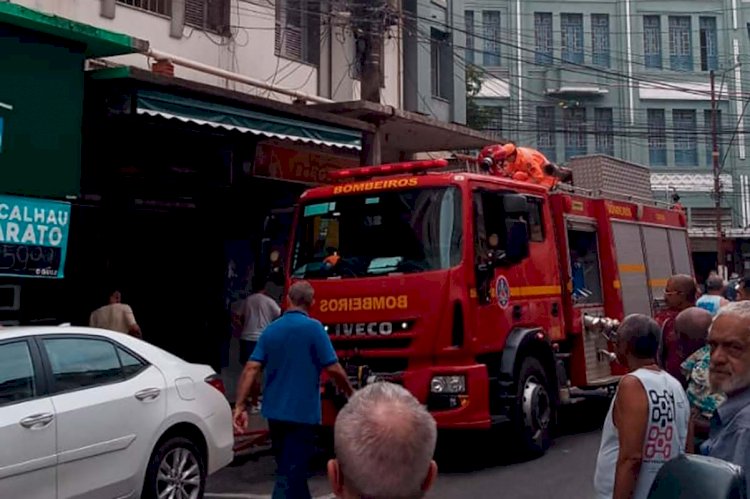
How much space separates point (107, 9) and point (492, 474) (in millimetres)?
7606

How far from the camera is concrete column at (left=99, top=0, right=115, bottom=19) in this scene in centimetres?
1237

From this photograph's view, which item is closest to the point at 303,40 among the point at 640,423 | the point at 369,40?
the point at 369,40

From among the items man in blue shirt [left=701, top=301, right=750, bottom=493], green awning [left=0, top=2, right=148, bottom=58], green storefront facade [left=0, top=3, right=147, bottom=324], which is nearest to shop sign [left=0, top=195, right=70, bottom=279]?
green storefront facade [left=0, top=3, right=147, bottom=324]

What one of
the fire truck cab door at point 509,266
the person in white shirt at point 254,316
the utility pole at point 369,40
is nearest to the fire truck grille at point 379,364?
the fire truck cab door at point 509,266

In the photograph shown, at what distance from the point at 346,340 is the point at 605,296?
384 cm

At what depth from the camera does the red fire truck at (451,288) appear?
905cm

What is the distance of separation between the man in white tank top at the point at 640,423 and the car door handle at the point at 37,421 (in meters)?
3.72

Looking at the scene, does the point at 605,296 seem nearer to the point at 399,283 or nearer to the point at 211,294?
the point at 399,283

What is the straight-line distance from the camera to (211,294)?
1476 cm

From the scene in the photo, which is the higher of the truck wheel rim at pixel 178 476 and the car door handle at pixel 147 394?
the car door handle at pixel 147 394

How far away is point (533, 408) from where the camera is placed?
32.1ft

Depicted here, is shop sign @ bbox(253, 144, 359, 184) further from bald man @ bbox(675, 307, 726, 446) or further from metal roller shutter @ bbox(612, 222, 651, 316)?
bald man @ bbox(675, 307, 726, 446)

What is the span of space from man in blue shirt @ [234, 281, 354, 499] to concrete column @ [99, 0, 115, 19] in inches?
275

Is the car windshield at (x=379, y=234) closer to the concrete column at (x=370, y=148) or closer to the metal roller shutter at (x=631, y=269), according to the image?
the metal roller shutter at (x=631, y=269)
